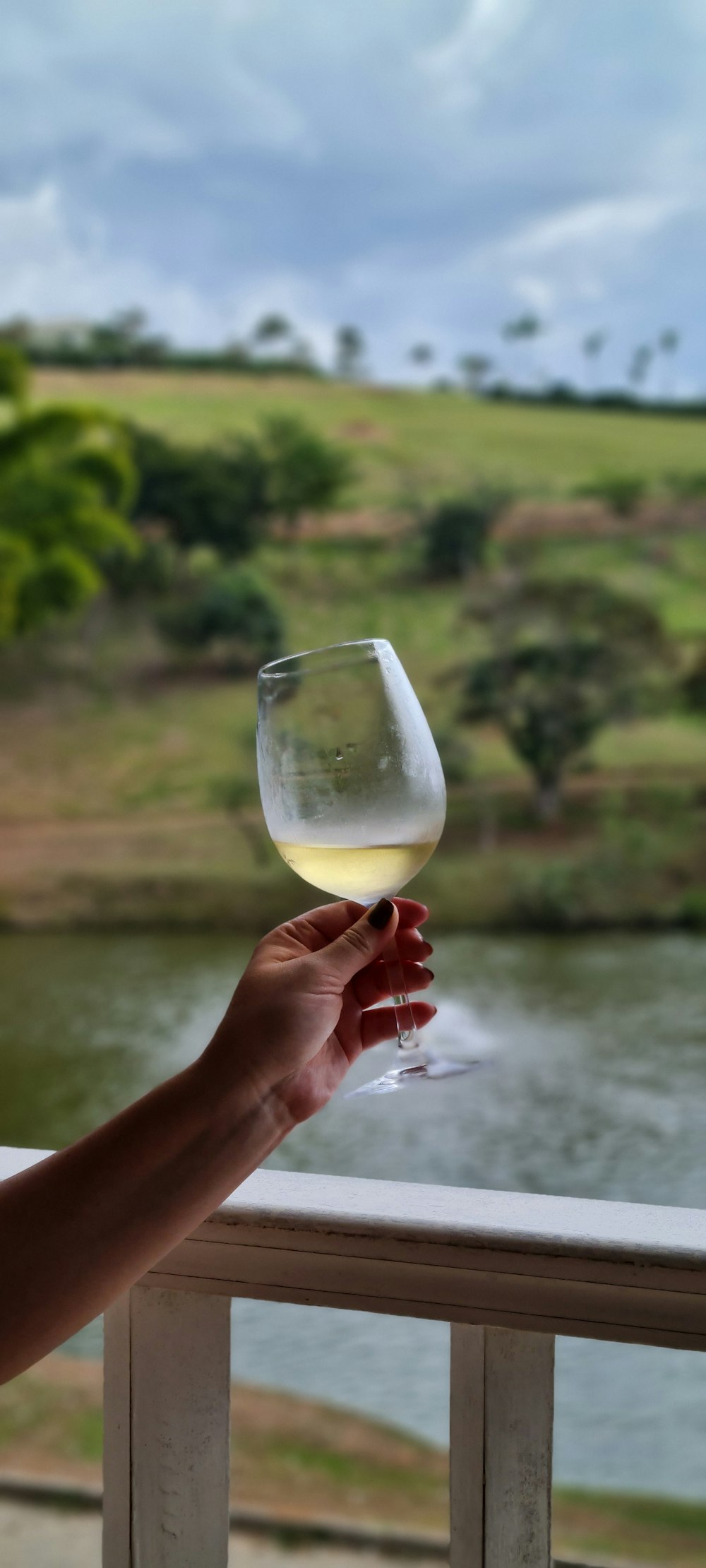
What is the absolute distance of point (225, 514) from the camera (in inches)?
463

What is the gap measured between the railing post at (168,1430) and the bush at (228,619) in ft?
36.1

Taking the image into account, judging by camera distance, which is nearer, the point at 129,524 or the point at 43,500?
the point at 43,500

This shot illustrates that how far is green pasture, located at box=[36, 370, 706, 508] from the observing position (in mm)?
12062

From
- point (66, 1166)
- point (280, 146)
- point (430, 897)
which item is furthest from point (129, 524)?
point (66, 1166)

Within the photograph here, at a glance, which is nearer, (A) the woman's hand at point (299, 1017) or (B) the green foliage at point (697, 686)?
(A) the woman's hand at point (299, 1017)

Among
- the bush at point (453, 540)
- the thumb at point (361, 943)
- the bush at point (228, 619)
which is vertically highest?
the bush at point (453, 540)

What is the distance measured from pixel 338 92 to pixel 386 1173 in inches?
457

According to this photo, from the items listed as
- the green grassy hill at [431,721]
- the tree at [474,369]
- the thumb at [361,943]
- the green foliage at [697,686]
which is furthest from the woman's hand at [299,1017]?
the tree at [474,369]

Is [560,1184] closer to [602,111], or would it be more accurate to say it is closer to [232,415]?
[232,415]

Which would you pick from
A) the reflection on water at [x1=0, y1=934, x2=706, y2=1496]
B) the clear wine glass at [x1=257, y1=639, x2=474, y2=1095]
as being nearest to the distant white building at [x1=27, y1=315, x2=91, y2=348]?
the reflection on water at [x1=0, y1=934, x2=706, y2=1496]

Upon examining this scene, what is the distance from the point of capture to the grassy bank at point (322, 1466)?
5949mm

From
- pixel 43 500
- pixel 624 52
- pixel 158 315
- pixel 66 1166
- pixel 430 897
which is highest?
pixel 624 52

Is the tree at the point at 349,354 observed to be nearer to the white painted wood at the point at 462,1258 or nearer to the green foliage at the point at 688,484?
the green foliage at the point at 688,484

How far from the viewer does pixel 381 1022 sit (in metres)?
0.54
